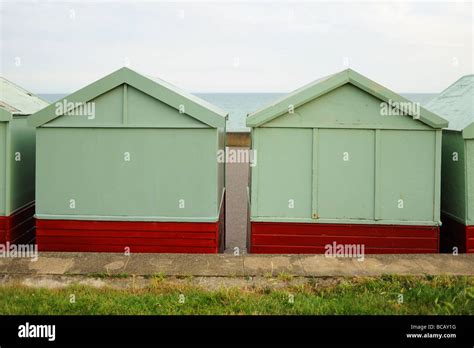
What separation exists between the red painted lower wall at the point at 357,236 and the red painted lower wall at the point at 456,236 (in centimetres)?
44

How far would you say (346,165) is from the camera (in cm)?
877

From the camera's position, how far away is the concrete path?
7.49 m

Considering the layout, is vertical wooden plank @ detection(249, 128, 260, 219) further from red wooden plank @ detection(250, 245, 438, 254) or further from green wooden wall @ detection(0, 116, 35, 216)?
green wooden wall @ detection(0, 116, 35, 216)

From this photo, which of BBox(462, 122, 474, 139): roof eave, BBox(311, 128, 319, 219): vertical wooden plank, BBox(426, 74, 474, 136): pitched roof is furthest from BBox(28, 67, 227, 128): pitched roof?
BBox(426, 74, 474, 136): pitched roof

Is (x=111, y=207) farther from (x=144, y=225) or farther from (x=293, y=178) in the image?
(x=293, y=178)

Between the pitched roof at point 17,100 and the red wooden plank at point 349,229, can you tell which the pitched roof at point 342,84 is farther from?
the pitched roof at point 17,100

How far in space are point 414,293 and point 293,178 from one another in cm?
286

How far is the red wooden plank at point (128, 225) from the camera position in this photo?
344 inches

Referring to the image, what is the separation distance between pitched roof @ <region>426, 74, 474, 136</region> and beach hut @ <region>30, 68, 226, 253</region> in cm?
409

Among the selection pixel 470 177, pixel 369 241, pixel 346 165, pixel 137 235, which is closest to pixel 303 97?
pixel 346 165

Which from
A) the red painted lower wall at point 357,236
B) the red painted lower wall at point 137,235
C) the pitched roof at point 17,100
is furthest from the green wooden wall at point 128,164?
the pitched roof at point 17,100

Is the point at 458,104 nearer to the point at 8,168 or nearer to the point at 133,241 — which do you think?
the point at 133,241

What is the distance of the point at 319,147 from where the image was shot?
8.77 meters
